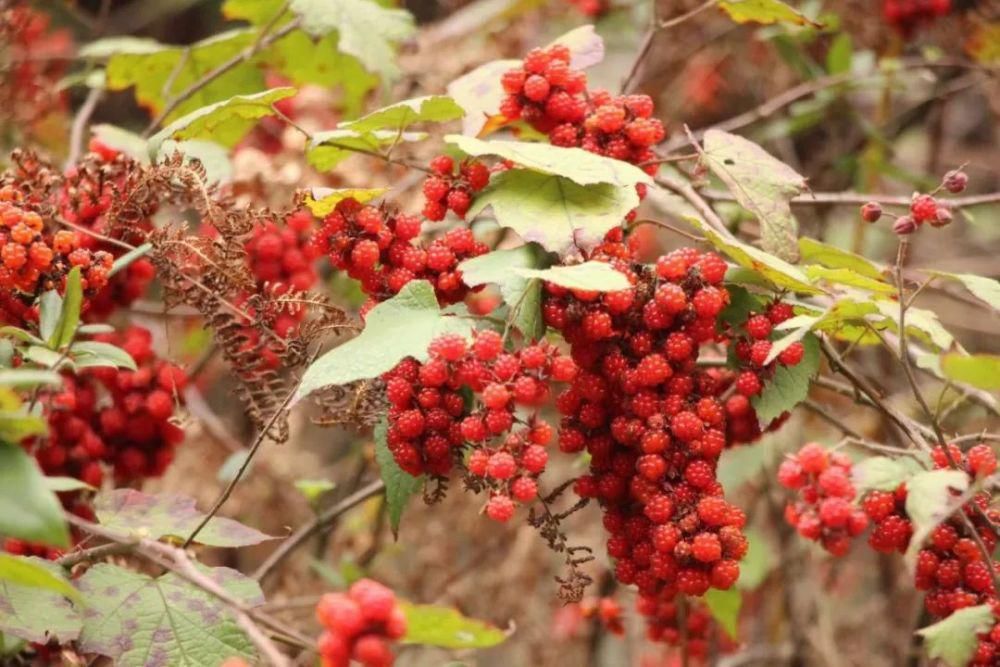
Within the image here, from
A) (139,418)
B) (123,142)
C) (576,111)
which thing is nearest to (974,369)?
(576,111)

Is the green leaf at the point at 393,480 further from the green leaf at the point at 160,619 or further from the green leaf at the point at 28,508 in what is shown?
the green leaf at the point at 28,508

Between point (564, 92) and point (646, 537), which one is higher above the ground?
point (564, 92)

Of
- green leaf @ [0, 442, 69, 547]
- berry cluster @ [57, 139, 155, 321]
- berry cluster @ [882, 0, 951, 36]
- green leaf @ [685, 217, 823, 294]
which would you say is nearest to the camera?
green leaf @ [0, 442, 69, 547]

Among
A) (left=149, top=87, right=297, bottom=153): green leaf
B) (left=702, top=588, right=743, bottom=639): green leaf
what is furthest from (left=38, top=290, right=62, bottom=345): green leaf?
→ (left=702, top=588, right=743, bottom=639): green leaf

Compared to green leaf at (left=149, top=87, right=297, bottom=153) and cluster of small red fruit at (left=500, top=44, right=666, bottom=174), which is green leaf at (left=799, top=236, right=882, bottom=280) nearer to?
cluster of small red fruit at (left=500, top=44, right=666, bottom=174)

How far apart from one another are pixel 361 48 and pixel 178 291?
1.94ft

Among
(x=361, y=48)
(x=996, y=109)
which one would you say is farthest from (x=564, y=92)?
(x=996, y=109)

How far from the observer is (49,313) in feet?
3.72

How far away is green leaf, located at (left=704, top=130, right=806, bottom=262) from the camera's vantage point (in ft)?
4.25

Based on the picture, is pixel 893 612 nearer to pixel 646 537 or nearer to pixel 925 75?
pixel 925 75

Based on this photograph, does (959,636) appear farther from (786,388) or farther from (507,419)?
(507,419)

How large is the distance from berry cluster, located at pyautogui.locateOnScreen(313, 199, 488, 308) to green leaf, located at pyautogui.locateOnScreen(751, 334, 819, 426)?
37cm

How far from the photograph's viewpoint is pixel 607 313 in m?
1.09

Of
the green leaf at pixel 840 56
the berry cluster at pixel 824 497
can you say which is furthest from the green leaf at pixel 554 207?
the green leaf at pixel 840 56
